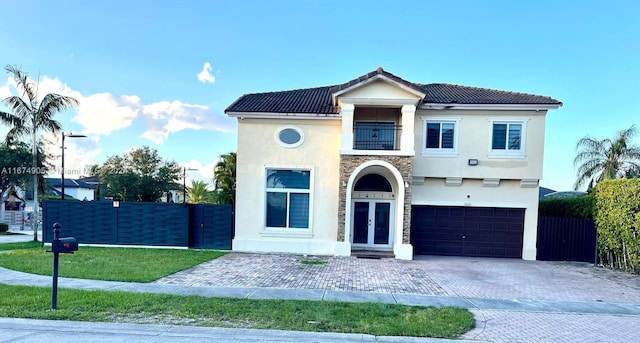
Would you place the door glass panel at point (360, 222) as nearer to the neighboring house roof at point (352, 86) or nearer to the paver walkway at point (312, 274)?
the paver walkway at point (312, 274)

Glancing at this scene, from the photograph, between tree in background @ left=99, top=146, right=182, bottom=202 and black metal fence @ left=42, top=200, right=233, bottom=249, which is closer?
black metal fence @ left=42, top=200, right=233, bottom=249

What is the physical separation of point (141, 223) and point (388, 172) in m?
11.2

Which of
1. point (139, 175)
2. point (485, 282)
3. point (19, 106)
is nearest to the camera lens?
point (485, 282)

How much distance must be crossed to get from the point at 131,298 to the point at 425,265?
375 inches

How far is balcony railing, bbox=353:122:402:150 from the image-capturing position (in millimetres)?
14328

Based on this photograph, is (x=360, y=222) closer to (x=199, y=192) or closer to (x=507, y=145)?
(x=507, y=145)

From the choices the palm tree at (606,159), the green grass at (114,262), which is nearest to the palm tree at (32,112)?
the green grass at (114,262)

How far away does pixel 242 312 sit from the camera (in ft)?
19.8

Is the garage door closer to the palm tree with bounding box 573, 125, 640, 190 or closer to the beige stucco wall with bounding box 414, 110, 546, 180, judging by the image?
the beige stucco wall with bounding box 414, 110, 546, 180

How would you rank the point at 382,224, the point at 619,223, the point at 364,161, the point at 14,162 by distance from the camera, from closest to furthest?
the point at 619,223, the point at 364,161, the point at 382,224, the point at 14,162

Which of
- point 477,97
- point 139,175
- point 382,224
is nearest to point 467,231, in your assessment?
point 382,224

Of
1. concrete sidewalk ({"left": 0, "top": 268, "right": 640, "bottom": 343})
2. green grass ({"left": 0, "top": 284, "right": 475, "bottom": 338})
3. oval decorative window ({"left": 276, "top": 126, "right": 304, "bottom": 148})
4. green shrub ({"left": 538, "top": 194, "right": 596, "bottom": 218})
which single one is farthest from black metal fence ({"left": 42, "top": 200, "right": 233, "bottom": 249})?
green shrub ({"left": 538, "top": 194, "right": 596, "bottom": 218})

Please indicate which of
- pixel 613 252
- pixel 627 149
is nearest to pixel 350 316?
pixel 613 252

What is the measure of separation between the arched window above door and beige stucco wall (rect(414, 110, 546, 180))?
5.06 feet
